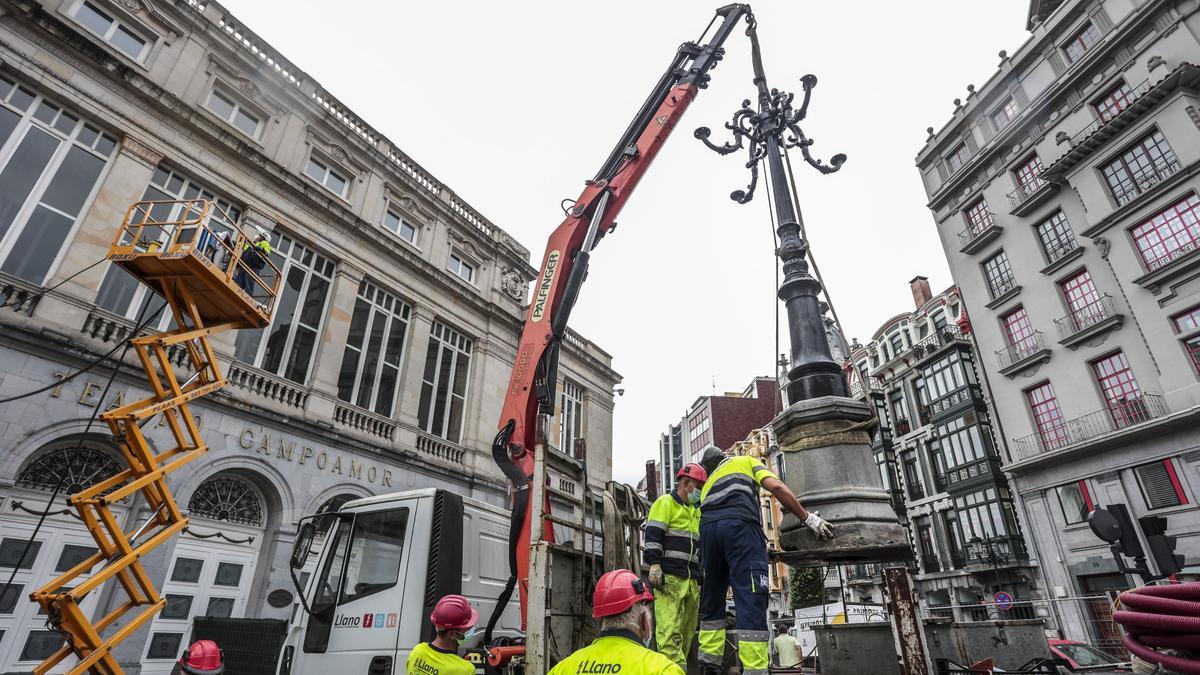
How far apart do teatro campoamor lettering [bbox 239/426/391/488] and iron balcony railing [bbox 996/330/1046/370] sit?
24727 millimetres

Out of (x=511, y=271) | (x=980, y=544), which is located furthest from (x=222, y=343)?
(x=980, y=544)

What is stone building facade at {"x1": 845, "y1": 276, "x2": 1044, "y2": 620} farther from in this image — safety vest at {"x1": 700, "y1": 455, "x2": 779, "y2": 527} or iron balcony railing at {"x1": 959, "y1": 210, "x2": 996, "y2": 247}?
safety vest at {"x1": 700, "y1": 455, "x2": 779, "y2": 527}

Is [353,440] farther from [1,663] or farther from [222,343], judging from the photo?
[1,663]

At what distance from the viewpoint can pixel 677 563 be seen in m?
4.84

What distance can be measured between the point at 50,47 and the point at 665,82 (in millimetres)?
12073

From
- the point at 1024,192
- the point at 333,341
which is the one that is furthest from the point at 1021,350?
the point at 333,341

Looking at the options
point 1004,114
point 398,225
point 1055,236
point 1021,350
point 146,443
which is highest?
point 1004,114

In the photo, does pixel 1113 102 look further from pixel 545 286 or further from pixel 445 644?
pixel 445 644

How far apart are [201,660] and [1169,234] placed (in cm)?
2763

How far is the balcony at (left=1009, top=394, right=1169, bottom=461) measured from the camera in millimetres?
18344

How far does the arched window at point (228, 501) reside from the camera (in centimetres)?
1088

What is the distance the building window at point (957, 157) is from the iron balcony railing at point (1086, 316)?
31.9 ft

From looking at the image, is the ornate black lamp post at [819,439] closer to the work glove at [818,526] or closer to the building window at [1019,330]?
the work glove at [818,526]

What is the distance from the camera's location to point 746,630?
4.00m
